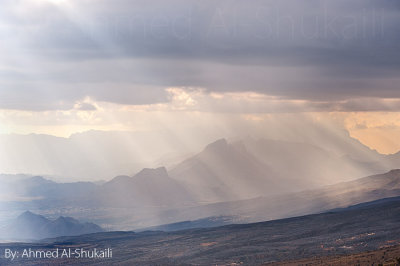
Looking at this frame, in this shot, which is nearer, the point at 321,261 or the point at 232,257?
the point at 321,261

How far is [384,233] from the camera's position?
196 meters

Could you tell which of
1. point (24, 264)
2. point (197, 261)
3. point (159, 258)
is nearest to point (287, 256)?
point (197, 261)

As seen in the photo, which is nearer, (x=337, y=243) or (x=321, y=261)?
(x=321, y=261)

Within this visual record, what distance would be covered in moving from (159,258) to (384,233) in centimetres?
6313

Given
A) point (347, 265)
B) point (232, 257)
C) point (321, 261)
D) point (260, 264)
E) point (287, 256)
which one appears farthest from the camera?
point (232, 257)

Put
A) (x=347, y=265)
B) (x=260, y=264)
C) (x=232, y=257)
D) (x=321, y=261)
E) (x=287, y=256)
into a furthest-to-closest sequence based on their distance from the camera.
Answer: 1. (x=232, y=257)
2. (x=287, y=256)
3. (x=260, y=264)
4. (x=321, y=261)
5. (x=347, y=265)

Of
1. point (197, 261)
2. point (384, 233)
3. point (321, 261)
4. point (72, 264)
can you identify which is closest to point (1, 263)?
point (72, 264)

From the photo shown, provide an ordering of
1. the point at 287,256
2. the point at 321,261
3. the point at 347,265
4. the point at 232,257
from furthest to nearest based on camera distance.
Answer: the point at 232,257, the point at 287,256, the point at 321,261, the point at 347,265

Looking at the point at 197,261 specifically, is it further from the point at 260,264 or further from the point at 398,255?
the point at 398,255

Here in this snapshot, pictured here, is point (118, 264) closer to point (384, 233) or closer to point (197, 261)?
point (197, 261)

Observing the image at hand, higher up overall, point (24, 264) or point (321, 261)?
point (24, 264)

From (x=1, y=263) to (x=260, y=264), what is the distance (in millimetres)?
73253

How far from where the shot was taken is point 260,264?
16462cm

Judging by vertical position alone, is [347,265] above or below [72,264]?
below
